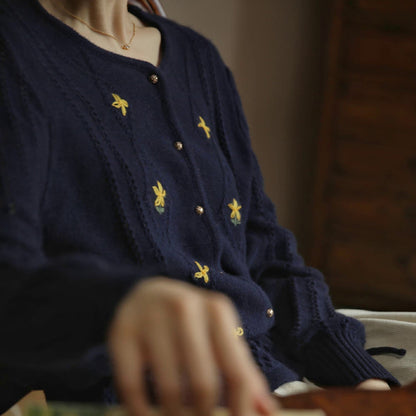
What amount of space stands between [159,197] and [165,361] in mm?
448

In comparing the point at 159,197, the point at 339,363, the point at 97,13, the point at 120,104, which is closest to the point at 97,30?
the point at 97,13

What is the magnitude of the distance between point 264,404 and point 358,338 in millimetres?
576

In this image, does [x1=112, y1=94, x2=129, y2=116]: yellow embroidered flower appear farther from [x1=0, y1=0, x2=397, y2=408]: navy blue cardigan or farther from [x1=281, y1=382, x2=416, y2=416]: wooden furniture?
[x1=281, y1=382, x2=416, y2=416]: wooden furniture

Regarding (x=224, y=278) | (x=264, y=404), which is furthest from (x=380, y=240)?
(x=264, y=404)

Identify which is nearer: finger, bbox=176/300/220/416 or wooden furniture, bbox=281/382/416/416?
finger, bbox=176/300/220/416

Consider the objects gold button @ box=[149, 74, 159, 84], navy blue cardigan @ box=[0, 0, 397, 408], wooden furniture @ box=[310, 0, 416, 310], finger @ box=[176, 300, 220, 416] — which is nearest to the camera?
finger @ box=[176, 300, 220, 416]

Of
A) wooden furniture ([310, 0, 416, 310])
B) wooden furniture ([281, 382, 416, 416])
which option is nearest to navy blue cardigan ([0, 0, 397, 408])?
wooden furniture ([281, 382, 416, 416])

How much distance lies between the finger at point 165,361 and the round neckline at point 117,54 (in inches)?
21.3

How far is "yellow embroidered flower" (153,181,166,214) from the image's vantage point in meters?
0.77

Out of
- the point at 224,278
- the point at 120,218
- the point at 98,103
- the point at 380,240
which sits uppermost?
the point at 98,103

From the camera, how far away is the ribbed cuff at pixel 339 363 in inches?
32.3

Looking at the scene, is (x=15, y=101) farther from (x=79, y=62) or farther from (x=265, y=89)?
(x=265, y=89)

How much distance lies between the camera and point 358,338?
911mm

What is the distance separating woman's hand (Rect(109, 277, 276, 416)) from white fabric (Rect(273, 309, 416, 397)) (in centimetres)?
49
